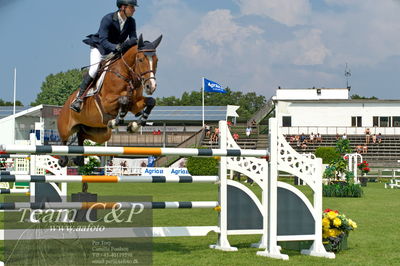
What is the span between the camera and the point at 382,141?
143 ft

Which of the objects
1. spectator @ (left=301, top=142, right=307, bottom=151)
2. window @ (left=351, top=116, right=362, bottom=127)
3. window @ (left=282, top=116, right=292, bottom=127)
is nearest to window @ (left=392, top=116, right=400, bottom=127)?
window @ (left=351, top=116, right=362, bottom=127)

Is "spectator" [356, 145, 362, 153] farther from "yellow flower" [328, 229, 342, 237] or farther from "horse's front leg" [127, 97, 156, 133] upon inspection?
"horse's front leg" [127, 97, 156, 133]

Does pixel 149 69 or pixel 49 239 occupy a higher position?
pixel 149 69

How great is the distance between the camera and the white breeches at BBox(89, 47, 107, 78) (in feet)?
24.0

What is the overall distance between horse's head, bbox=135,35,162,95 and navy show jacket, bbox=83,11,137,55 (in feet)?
1.71

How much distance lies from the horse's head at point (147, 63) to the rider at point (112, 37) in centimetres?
31

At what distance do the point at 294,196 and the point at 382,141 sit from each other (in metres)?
38.3

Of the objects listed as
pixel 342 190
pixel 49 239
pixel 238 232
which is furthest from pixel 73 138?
pixel 342 190

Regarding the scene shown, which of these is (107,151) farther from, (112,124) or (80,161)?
(80,161)

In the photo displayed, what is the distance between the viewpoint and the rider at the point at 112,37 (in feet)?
23.2

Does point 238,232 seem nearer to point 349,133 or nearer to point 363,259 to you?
point 363,259

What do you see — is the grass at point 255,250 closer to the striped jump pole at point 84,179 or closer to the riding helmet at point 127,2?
the striped jump pole at point 84,179

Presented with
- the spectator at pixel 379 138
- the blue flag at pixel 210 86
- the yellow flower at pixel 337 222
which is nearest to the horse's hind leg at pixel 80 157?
the yellow flower at pixel 337 222

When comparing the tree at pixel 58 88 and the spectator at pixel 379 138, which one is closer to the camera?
the spectator at pixel 379 138
